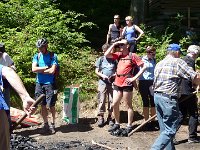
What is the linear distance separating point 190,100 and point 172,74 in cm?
192

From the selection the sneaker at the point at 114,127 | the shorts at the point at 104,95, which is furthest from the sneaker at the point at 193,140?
the shorts at the point at 104,95

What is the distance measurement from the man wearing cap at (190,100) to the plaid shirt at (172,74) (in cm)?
145

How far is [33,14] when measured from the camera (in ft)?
52.3

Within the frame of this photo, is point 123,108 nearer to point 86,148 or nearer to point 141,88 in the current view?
point 141,88

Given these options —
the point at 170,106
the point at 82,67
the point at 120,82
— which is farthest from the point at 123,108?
the point at 170,106

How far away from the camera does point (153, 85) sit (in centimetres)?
838

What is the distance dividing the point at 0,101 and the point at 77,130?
6.04 meters

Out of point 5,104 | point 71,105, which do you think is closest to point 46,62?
point 71,105

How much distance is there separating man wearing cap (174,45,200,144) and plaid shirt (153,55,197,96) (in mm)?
1452

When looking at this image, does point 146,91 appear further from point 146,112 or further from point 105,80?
point 105,80

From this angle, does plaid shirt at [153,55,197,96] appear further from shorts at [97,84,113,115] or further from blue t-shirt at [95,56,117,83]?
shorts at [97,84,113,115]

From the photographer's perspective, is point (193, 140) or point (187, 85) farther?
point (193, 140)

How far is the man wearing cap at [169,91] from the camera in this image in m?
7.85

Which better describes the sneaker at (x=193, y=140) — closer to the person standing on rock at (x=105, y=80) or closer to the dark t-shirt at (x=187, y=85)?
the dark t-shirt at (x=187, y=85)
